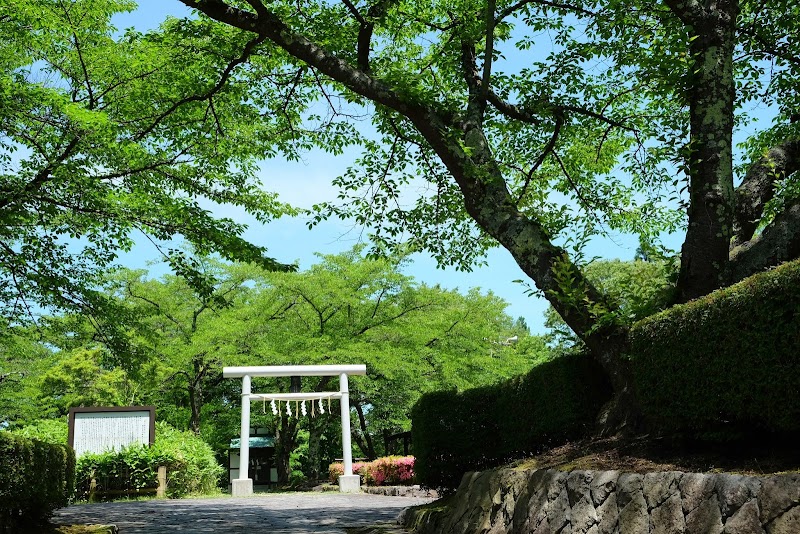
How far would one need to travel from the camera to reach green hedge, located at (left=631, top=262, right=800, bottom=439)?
358 centimetres

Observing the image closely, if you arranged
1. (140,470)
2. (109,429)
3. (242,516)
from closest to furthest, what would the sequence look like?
1. (242,516)
2. (140,470)
3. (109,429)

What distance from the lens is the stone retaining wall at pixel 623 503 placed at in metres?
2.97

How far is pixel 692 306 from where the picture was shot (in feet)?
14.3

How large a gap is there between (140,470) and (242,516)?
605cm

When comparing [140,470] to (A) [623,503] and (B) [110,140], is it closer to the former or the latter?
(B) [110,140]

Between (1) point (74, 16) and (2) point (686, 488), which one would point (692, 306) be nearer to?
(2) point (686, 488)

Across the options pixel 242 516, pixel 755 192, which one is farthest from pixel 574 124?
pixel 242 516

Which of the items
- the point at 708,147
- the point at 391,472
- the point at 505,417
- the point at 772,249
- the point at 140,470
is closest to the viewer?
the point at 772,249

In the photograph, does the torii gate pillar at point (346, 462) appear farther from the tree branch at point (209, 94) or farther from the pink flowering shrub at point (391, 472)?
the tree branch at point (209, 94)

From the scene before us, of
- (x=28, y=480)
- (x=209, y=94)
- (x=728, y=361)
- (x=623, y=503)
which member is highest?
(x=209, y=94)

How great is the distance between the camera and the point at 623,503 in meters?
3.93

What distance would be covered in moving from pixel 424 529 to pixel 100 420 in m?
11.3

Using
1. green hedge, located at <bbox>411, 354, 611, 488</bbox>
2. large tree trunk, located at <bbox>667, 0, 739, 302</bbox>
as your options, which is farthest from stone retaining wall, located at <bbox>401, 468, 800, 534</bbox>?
large tree trunk, located at <bbox>667, 0, 739, 302</bbox>

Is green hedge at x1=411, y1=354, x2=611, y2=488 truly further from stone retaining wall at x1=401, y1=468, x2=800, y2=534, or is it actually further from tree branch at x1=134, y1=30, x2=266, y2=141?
tree branch at x1=134, y1=30, x2=266, y2=141
